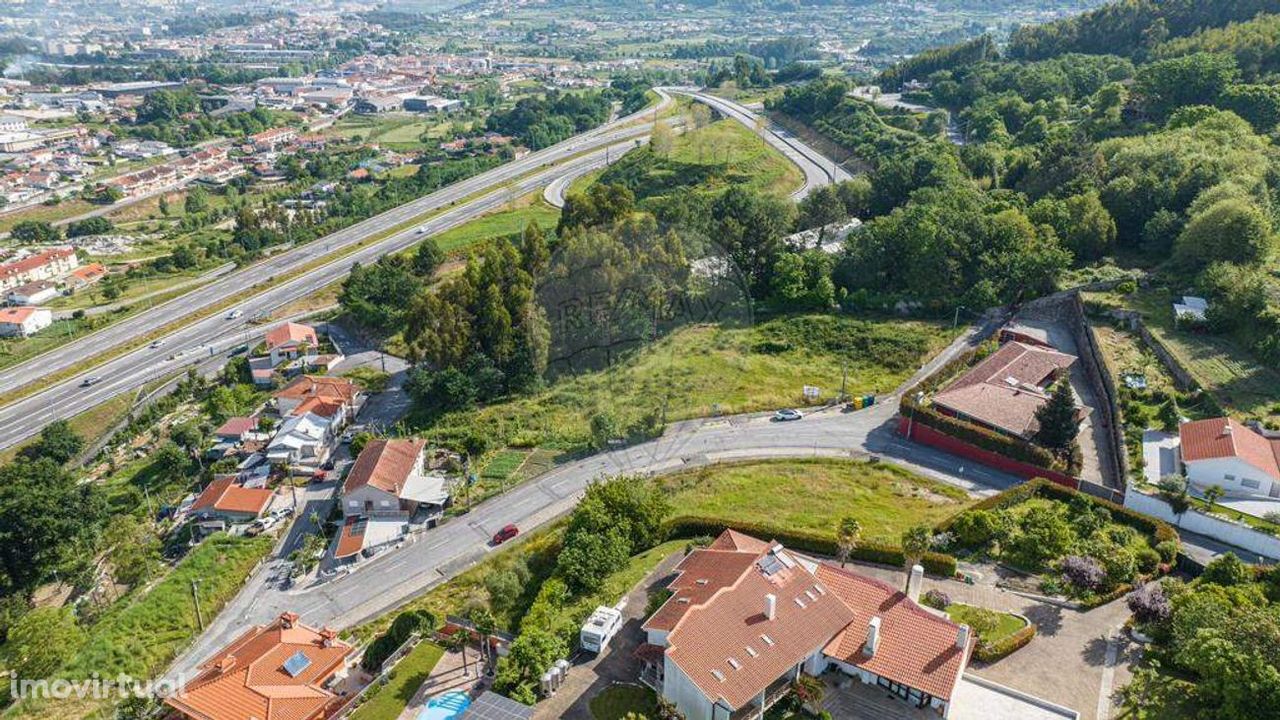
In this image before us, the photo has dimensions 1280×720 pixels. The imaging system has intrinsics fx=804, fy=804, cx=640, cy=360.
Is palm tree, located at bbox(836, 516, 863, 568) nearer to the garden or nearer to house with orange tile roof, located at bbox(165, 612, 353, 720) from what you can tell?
the garden

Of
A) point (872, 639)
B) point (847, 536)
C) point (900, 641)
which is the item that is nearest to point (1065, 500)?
point (847, 536)

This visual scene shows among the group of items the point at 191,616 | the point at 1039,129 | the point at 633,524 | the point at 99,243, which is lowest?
the point at 99,243

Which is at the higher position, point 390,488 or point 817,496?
point 817,496

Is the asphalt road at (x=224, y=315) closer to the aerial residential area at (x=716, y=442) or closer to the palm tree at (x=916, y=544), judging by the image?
the aerial residential area at (x=716, y=442)

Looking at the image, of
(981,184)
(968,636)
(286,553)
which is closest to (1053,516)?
(968,636)

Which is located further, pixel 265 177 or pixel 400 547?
pixel 265 177

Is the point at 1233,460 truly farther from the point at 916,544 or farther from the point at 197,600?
the point at 197,600

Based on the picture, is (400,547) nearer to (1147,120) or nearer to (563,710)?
(563,710)
